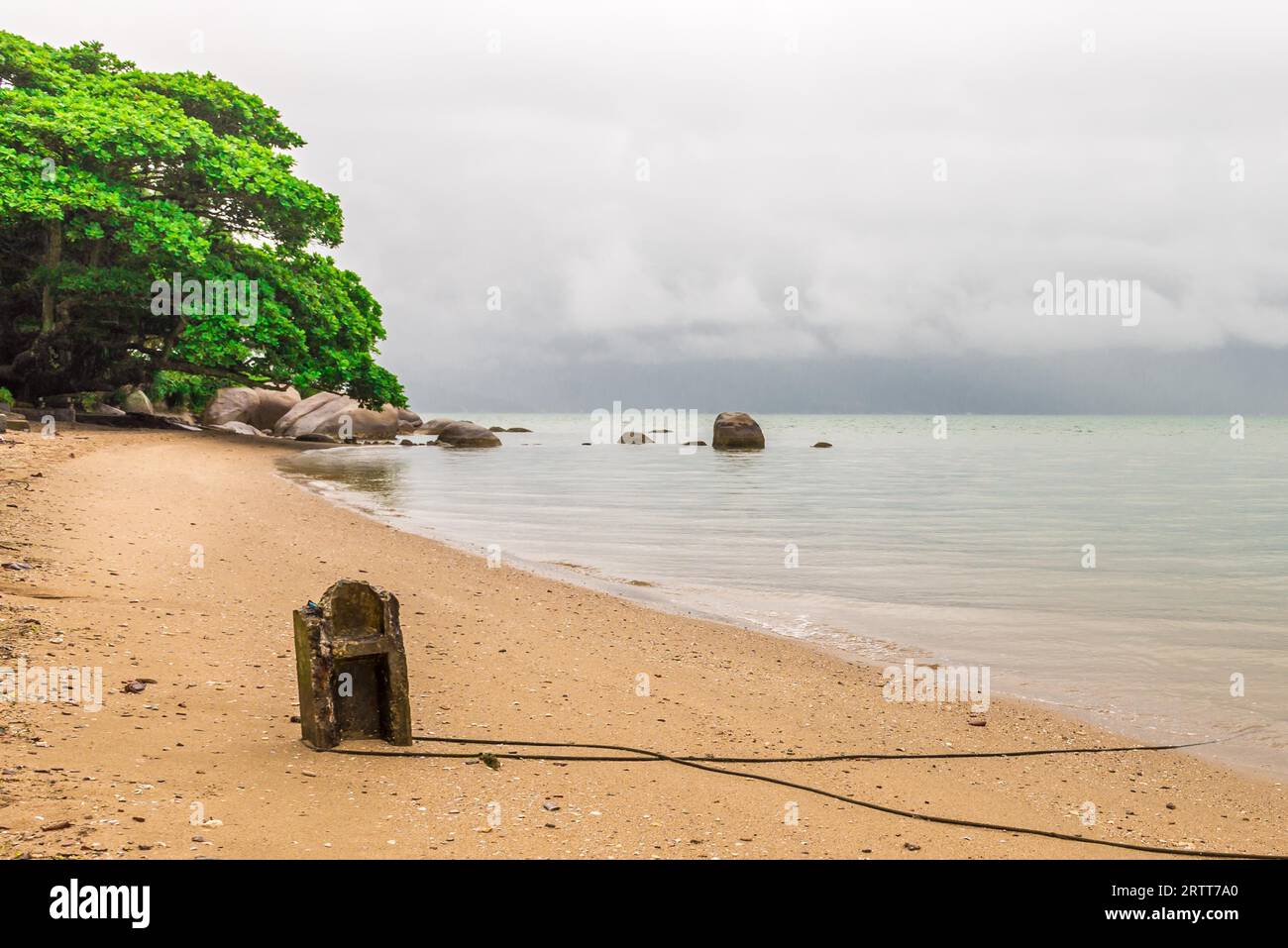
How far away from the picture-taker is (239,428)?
45.9 meters

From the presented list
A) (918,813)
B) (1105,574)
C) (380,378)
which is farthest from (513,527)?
(380,378)

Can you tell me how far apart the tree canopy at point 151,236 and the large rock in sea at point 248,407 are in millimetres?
12736

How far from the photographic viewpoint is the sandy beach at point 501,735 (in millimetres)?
4312

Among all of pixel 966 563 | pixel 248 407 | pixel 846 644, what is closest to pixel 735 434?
pixel 248 407

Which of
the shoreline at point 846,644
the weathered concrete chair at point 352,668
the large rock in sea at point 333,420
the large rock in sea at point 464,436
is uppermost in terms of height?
the large rock in sea at point 333,420

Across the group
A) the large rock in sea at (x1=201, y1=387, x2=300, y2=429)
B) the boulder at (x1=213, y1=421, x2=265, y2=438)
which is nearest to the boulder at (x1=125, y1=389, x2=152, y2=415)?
the boulder at (x1=213, y1=421, x2=265, y2=438)

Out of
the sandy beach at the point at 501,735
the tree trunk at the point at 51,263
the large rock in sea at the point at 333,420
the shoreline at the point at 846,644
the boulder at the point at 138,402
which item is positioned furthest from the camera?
the large rock in sea at the point at 333,420

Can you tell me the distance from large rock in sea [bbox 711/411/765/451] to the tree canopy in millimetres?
23335

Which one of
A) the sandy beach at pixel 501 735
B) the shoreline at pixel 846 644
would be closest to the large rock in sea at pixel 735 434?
the shoreline at pixel 846 644

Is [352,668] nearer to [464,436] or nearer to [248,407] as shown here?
[248,407]

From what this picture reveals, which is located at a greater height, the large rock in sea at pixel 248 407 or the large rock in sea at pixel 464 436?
the large rock in sea at pixel 248 407

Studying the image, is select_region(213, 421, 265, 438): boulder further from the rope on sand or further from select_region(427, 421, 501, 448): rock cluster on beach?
the rope on sand

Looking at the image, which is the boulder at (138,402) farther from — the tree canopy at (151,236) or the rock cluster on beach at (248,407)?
the tree canopy at (151,236)

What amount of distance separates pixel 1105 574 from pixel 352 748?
12598 millimetres
